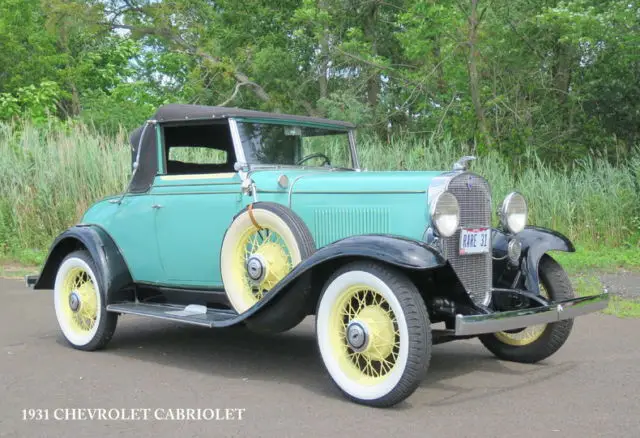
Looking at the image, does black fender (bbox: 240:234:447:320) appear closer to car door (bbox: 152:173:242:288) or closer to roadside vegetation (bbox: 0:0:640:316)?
car door (bbox: 152:173:242:288)

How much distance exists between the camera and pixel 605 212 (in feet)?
40.0

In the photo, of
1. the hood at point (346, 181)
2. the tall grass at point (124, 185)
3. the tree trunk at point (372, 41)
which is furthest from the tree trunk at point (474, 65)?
the hood at point (346, 181)

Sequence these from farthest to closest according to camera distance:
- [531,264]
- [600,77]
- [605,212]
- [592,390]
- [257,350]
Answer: [600,77] < [605,212] < [257,350] < [531,264] < [592,390]

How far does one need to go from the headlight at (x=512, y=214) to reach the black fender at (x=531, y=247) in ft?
0.30

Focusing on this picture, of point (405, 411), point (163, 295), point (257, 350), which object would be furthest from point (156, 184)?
point (405, 411)

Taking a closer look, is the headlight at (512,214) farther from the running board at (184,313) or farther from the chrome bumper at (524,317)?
the running board at (184,313)

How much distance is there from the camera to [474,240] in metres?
5.05

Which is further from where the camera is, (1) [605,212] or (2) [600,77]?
(2) [600,77]

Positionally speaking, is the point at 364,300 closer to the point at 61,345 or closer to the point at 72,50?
the point at 61,345

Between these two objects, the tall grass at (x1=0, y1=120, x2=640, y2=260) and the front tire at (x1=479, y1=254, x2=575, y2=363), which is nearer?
the front tire at (x1=479, y1=254, x2=575, y2=363)

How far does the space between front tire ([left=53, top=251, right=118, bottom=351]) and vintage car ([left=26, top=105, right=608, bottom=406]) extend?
13mm

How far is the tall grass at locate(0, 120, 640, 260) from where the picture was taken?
12203 mm

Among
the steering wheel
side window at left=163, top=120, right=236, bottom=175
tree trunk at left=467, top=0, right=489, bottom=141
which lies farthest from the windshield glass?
tree trunk at left=467, top=0, right=489, bottom=141

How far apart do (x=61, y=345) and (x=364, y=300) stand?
3.13 metres
